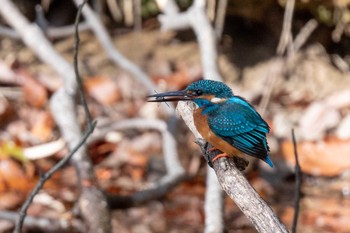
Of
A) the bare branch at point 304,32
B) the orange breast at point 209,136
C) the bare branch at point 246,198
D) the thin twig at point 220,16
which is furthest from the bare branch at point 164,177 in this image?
the bare branch at point 246,198

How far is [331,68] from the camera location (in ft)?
21.0

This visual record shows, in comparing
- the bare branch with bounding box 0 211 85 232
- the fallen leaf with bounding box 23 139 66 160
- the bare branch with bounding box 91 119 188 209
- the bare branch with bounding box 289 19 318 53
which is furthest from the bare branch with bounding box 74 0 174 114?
the bare branch with bounding box 0 211 85 232

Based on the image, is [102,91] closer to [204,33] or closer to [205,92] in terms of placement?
[204,33]

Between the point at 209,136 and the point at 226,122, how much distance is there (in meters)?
0.09

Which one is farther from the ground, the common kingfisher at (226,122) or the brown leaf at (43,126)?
the common kingfisher at (226,122)

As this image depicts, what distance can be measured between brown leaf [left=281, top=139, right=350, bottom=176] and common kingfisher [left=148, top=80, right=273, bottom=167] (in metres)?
2.61

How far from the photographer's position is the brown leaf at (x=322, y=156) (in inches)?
205

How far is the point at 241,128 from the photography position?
2.69 m

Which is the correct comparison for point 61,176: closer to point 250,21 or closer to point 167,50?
point 167,50

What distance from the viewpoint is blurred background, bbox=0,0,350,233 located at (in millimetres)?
A: 4887

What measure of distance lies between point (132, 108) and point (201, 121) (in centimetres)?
358

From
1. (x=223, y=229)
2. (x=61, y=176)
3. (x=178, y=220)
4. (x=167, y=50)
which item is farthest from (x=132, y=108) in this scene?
(x=223, y=229)

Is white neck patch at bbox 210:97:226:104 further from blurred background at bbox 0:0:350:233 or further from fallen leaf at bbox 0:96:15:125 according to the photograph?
fallen leaf at bbox 0:96:15:125

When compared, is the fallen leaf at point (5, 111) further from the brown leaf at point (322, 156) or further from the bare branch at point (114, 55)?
the brown leaf at point (322, 156)
